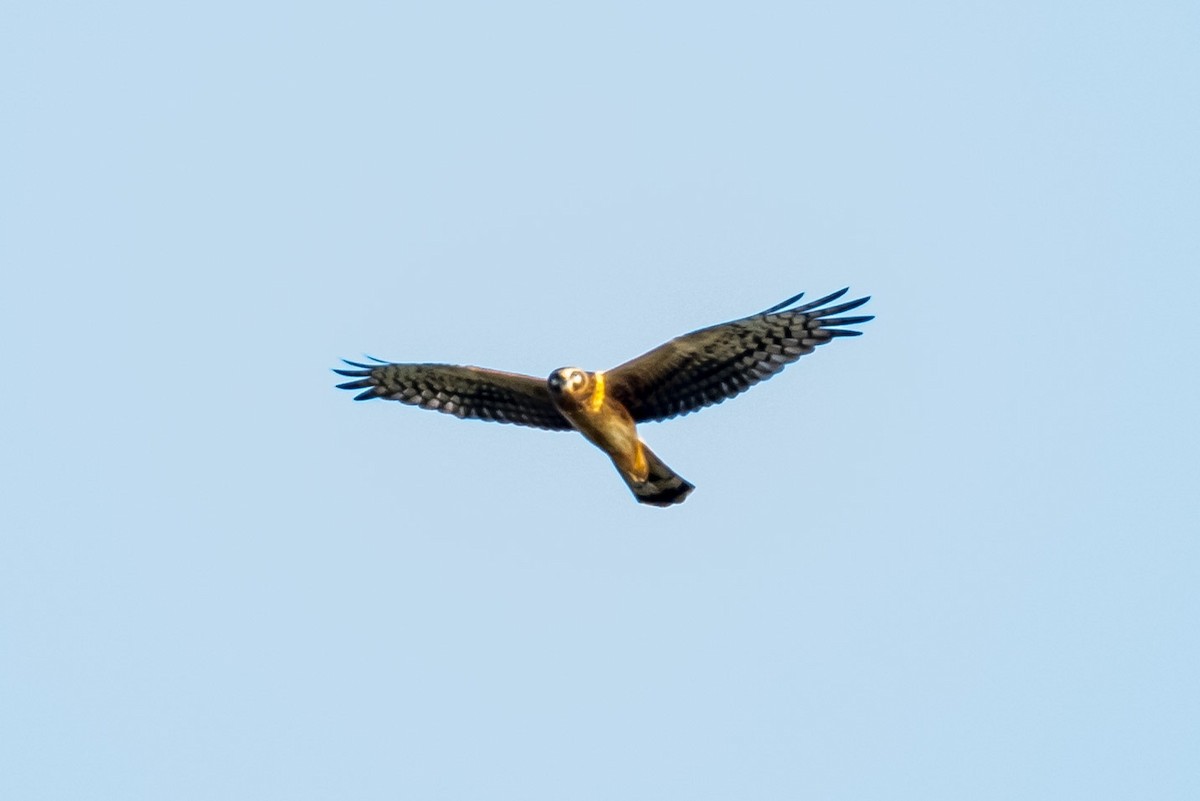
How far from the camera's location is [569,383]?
1295cm

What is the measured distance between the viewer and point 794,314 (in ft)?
42.7

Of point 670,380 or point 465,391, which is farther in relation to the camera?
point 465,391

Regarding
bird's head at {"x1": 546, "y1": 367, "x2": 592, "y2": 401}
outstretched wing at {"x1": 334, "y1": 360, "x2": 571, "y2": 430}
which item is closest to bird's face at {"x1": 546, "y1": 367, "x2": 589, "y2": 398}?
bird's head at {"x1": 546, "y1": 367, "x2": 592, "y2": 401}

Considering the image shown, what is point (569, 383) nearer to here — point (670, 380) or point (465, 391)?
point (670, 380)

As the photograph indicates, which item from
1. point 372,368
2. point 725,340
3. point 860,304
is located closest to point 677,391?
point 725,340

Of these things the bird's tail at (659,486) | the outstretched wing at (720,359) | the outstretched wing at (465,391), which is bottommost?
the bird's tail at (659,486)

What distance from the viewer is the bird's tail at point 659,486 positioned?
1337 cm

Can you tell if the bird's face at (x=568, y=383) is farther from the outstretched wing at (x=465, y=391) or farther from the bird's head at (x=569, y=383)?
the outstretched wing at (x=465, y=391)

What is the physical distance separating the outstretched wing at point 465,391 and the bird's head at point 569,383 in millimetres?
680

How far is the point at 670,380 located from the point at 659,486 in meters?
0.73

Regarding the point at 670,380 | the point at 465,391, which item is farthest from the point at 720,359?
the point at 465,391

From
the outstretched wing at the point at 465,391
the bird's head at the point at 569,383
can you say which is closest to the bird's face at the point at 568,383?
the bird's head at the point at 569,383

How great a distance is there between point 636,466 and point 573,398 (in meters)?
0.73

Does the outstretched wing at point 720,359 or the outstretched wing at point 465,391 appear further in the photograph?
the outstretched wing at point 465,391
